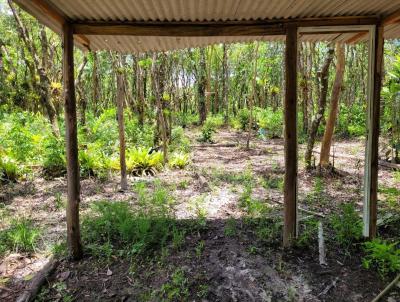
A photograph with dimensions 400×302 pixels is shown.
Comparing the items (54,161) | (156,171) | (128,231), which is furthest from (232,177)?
(54,161)

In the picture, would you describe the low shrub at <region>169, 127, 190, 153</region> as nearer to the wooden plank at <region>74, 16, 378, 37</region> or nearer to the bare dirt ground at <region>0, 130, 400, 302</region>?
the bare dirt ground at <region>0, 130, 400, 302</region>

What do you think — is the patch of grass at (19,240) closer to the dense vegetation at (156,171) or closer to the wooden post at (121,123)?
the dense vegetation at (156,171)

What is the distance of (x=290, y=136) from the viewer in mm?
4352

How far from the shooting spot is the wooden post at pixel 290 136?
4195 millimetres

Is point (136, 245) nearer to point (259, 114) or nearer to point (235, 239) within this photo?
point (235, 239)

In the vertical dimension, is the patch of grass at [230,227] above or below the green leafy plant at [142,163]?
below

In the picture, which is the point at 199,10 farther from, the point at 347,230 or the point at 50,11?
the point at 347,230

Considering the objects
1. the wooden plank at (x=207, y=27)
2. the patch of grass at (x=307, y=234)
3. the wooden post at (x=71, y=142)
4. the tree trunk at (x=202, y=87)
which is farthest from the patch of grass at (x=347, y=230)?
the tree trunk at (x=202, y=87)

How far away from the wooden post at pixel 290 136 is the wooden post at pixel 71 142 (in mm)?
2708

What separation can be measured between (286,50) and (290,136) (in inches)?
43.4

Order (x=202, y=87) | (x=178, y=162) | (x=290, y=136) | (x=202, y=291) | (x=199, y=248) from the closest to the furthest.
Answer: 1. (x=202, y=291)
2. (x=290, y=136)
3. (x=199, y=248)
4. (x=178, y=162)
5. (x=202, y=87)

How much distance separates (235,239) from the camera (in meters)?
4.93

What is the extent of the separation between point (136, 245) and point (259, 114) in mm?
16022


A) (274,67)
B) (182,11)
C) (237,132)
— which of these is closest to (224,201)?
(182,11)
